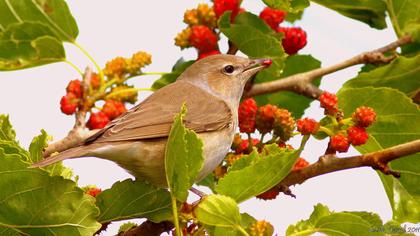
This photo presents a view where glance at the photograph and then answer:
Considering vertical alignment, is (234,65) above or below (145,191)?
below

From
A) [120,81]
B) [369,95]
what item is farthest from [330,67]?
[120,81]

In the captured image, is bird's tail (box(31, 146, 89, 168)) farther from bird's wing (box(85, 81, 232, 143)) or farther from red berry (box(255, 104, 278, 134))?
red berry (box(255, 104, 278, 134))

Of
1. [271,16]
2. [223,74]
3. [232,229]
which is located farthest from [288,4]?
[223,74]

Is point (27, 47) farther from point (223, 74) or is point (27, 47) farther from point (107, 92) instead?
point (223, 74)

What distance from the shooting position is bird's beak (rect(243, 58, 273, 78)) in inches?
195

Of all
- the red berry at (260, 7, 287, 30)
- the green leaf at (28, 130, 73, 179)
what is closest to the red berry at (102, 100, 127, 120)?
the red berry at (260, 7, 287, 30)

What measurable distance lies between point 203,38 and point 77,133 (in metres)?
1.02

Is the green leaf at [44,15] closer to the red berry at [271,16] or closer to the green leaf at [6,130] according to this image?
the red berry at [271,16]

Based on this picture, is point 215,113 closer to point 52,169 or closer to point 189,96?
point 189,96

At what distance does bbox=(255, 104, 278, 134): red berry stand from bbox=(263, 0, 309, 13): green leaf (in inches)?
20.9

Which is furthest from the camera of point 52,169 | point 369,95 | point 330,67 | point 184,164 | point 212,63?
point 212,63

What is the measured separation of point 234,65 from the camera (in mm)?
5688

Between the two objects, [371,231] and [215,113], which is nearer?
[371,231]

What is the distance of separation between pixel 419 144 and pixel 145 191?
3.86ft
